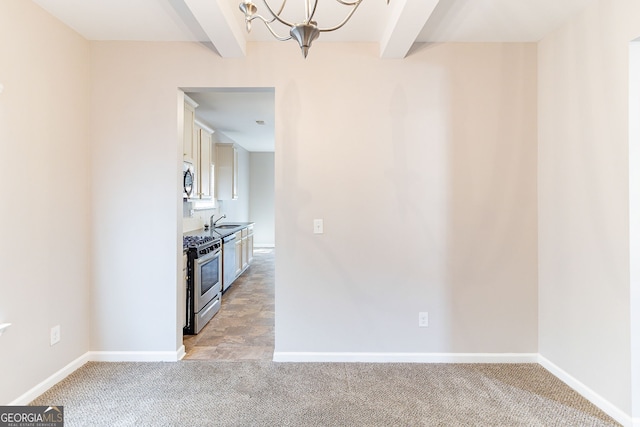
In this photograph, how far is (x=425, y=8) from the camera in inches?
76.9

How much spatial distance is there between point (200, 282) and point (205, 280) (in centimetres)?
15

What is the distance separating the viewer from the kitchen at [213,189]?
3180 mm

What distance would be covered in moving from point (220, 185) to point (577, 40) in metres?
5.19

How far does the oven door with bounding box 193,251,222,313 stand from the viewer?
10.4ft

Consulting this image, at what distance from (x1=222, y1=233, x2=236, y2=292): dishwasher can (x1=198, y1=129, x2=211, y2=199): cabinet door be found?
2.35ft

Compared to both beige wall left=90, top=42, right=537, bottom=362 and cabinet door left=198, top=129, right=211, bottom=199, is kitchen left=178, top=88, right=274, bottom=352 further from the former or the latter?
beige wall left=90, top=42, right=537, bottom=362

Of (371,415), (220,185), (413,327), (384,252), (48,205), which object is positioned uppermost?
(220,185)

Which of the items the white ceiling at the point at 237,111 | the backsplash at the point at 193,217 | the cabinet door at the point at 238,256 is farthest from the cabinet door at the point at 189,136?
the cabinet door at the point at 238,256

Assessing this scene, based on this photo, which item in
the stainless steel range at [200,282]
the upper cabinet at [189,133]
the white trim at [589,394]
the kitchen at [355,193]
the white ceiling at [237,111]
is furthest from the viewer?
the white ceiling at [237,111]

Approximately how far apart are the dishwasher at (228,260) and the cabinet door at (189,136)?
3.92 ft

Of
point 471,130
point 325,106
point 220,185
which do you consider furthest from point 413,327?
point 220,185

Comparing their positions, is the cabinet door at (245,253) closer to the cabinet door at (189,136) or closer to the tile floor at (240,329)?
the tile floor at (240,329)

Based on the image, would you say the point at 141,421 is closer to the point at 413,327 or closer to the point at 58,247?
the point at 58,247

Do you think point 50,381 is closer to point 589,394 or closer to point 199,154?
point 199,154
